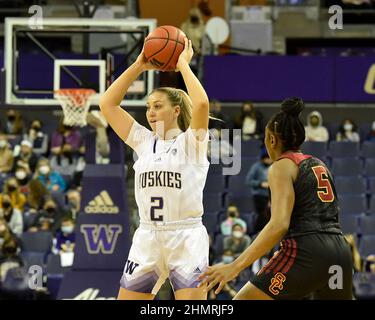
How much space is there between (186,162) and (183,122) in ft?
1.20

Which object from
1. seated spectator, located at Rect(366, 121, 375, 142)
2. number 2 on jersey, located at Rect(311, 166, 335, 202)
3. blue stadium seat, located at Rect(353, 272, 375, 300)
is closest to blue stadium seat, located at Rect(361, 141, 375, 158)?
seated spectator, located at Rect(366, 121, 375, 142)

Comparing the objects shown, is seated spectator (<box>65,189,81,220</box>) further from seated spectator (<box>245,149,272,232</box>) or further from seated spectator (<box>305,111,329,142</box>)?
seated spectator (<box>305,111,329,142</box>)

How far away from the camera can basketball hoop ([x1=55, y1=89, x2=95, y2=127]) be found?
11883 mm

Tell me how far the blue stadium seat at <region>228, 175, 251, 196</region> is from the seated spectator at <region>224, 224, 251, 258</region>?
68.0 inches

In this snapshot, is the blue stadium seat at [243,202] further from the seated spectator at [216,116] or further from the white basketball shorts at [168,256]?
the white basketball shorts at [168,256]

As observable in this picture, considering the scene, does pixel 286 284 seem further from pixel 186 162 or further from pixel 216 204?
pixel 216 204

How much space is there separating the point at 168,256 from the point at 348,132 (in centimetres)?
1211

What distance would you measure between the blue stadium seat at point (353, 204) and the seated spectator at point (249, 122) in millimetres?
2088

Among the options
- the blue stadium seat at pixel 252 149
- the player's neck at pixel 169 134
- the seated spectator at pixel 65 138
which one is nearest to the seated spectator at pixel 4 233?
the seated spectator at pixel 65 138

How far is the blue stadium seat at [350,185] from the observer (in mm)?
16812

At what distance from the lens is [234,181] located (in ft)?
54.9
